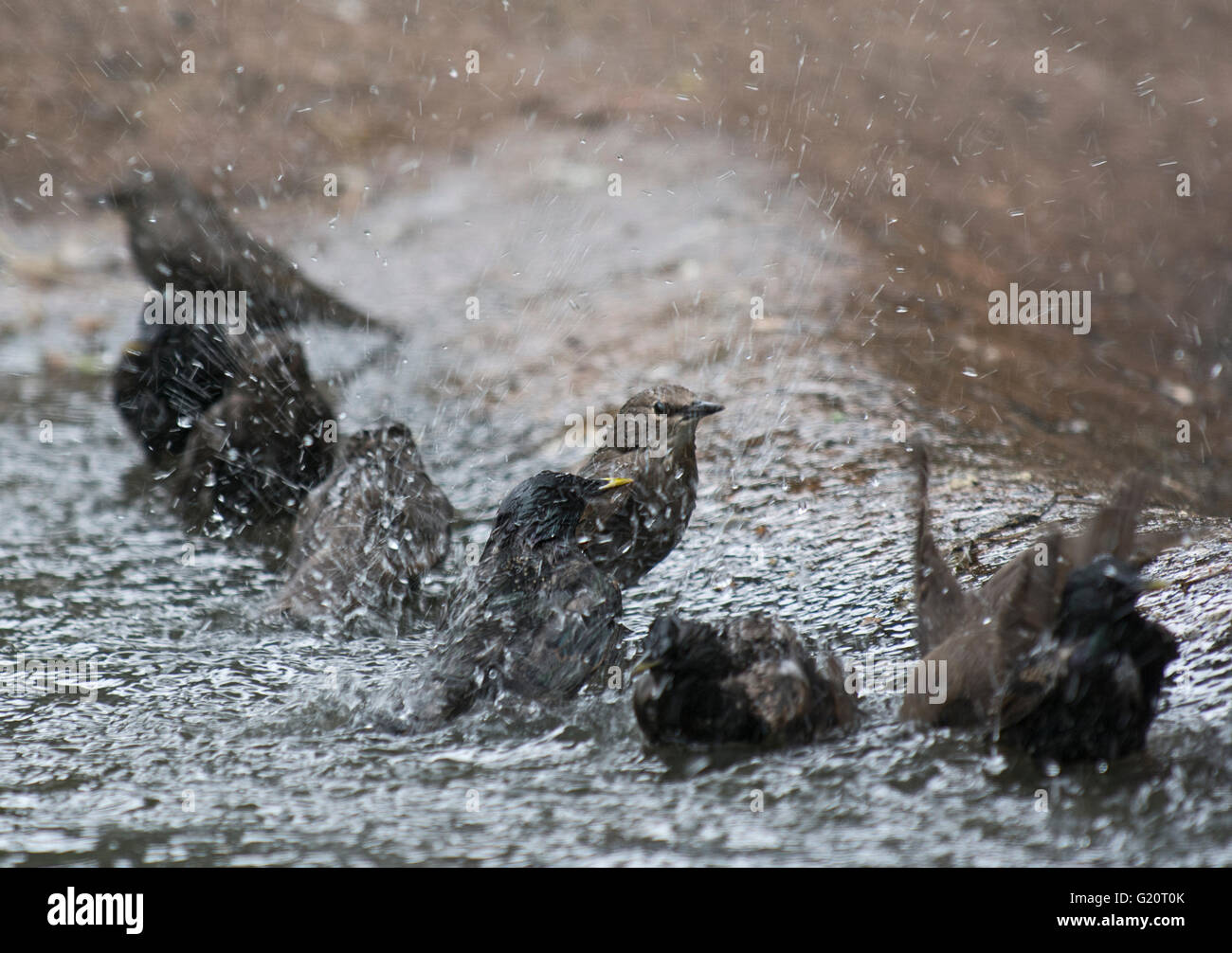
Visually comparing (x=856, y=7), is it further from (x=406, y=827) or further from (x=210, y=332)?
(x=406, y=827)

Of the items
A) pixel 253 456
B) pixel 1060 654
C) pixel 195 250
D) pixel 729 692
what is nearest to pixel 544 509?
pixel 729 692

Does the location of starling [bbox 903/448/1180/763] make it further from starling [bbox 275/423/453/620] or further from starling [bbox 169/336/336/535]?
starling [bbox 169/336/336/535]

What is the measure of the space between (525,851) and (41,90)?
11.0m

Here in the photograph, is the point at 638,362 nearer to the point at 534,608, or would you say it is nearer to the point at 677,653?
the point at 534,608

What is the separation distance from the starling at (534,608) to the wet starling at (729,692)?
0.53 m

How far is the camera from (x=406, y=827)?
11.5 ft

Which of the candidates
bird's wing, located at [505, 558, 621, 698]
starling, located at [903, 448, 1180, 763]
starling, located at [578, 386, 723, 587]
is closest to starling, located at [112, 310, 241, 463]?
starling, located at [578, 386, 723, 587]

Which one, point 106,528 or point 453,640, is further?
point 106,528

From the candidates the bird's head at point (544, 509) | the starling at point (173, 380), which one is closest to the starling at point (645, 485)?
the bird's head at point (544, 509)

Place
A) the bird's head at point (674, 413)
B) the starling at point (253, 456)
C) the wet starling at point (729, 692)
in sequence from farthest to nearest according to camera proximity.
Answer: the starling at point (253, 456)
the bird's head at point (674, 413)
the wet starling at point (729, 692)

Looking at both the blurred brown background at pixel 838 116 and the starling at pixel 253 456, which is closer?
the starling at pixel 253 456

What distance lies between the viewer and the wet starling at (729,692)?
387 cm

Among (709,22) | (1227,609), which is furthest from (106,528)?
(709,22)

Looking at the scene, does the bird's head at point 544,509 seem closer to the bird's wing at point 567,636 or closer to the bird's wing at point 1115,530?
the bird's wing at point 567,636
